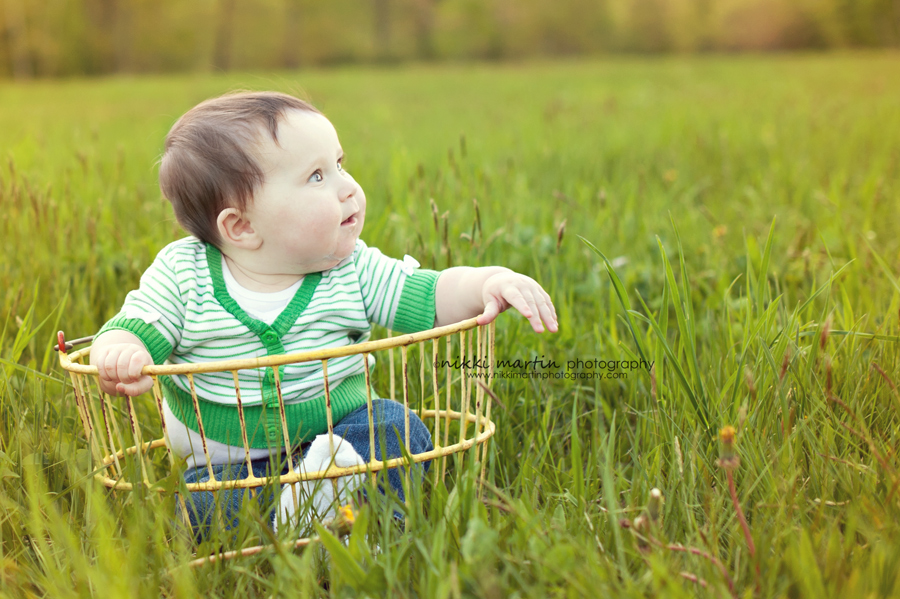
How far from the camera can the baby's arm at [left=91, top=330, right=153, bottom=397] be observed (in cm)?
131

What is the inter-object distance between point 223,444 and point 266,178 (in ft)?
1.92

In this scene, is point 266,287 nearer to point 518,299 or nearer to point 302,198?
point 302,198

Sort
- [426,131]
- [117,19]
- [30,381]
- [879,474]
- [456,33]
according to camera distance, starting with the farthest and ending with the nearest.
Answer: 1. [456,33]
2. [117,19]
3. [426,131]
4. [30,381]
5. [879,474]

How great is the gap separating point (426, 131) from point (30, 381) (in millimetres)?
4635

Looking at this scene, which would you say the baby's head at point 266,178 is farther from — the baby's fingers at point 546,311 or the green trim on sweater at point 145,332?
the baby's fingers at point 546,311

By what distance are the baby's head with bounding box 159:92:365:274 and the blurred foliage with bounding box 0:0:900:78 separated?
94.4 ft

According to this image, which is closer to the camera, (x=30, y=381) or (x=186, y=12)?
(x=30, y=381)

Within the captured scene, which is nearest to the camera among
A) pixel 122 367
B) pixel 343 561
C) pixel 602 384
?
pixel 343 561

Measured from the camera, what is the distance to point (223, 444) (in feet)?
5.14

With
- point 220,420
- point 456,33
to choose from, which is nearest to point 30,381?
point 220,420

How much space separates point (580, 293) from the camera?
2.33 m

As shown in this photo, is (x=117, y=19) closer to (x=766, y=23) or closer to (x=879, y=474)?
(x=766, y=23)

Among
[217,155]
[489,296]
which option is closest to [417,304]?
[489,296]

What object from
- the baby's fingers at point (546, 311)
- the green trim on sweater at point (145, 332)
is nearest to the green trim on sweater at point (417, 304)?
Result: the baby's fingers at point (546, 311)
